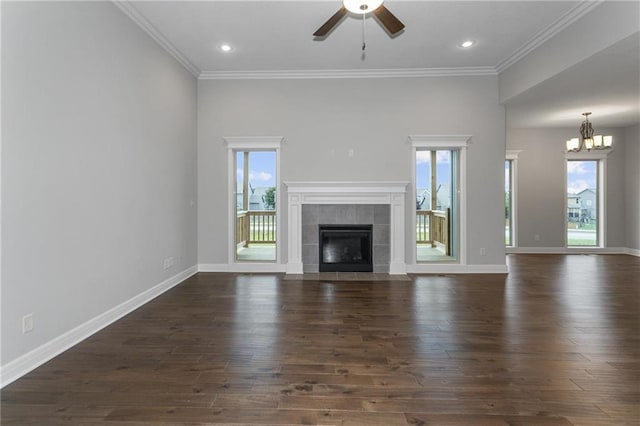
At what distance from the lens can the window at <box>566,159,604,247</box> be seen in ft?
25.5

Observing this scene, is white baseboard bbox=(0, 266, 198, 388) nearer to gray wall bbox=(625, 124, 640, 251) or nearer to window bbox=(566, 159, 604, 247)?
window bbox=(566, 159, 604, 247)

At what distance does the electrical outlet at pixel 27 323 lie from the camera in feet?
7.19

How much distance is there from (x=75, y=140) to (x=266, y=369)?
7.94 feet

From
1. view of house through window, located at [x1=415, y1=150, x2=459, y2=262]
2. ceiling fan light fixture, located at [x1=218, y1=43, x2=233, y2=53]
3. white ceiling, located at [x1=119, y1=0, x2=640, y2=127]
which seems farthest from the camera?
view of house through window, located at [x1=415, y1=150, x2=459, y2=262]

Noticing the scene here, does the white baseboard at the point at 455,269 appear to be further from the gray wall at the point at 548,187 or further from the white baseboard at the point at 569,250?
the gray wall at the point at 548,187

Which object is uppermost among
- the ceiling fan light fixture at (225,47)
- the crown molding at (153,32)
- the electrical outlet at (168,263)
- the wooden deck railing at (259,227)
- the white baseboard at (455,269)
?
the ceiling fan light fixture at (225,47)

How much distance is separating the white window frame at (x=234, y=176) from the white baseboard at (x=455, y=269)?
2.30 m

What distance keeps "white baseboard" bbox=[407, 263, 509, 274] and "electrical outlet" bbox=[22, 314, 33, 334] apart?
15.3ft

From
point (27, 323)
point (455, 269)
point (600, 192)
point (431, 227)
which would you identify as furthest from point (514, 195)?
point (27, 323)

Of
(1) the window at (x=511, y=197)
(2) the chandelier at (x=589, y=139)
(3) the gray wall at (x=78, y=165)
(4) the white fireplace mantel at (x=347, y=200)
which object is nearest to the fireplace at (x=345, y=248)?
(4) the white fireplace mantel at (x=347, y=200)

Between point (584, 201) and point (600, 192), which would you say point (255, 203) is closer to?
point (584, 201)

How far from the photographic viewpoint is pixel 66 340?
256 cm

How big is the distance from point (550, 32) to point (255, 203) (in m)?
6.41

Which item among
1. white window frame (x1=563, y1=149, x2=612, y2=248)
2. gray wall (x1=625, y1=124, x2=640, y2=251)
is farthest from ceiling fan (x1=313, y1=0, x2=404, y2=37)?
gray wall (x1=625, y1=124, x2=640, y2=251)
